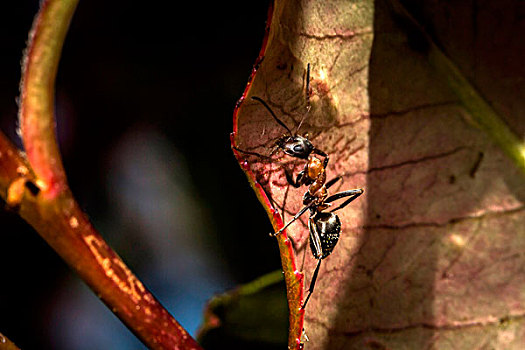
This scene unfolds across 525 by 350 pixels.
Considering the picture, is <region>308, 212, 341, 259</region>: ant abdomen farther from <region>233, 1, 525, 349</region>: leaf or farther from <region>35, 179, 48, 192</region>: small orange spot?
<region>35, 179, 48, 192</region>: small orange spot

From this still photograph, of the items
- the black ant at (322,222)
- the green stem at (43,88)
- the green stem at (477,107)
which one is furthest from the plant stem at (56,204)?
the green stem at (477,107)

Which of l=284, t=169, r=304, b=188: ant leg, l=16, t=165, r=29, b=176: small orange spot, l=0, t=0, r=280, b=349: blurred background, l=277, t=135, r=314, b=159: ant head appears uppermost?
l=0, t=0, r=280, b=349: blurred background

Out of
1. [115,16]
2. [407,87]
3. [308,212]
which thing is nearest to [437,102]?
[407,87]

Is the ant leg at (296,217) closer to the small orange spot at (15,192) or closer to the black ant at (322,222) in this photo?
the black ant at (322,222)

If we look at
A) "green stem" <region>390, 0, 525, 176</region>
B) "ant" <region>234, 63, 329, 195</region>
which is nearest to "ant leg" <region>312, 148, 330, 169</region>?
"ant" <region>234, 63, 329, 195</region>

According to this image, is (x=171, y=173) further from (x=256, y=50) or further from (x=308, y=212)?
(x=308, y=212)

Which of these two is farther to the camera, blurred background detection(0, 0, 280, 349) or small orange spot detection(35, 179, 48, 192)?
blurred background detection(0, 0, 280, 349)

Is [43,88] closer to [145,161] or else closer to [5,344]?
[5,344]
